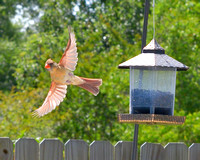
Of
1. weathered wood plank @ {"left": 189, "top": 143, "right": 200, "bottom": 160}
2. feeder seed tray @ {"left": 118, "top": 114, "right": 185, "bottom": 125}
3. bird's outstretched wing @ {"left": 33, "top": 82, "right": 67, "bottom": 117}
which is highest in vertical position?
bird's outstretched wing @ {"left": 33, "top": 82, "right": 67, "bottom": 117}

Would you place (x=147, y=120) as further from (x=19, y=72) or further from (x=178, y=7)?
(x=19, y=72)

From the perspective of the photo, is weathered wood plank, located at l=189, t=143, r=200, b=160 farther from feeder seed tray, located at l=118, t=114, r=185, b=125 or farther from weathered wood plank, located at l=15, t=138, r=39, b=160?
weathered wood plank, located at l=15, t=138, r=39, b=160

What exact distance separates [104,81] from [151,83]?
4.39 meters

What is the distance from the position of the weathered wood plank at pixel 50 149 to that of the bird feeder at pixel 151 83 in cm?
62

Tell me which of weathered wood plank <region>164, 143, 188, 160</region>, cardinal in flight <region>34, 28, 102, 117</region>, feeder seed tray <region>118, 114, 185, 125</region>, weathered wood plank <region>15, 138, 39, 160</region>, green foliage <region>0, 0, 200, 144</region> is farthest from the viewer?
green foliage <region>0, 0, 200, 144</region>

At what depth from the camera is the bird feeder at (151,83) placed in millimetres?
3168

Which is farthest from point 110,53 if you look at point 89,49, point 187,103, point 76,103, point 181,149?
point 181,149

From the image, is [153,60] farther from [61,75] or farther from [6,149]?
[6,149]

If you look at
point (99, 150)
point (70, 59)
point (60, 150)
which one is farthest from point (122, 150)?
point (70, 59)

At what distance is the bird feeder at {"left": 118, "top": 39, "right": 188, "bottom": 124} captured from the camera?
3168 millimetres

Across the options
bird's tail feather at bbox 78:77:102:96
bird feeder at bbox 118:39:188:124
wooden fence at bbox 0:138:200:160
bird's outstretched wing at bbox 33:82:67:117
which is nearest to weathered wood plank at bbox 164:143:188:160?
wooden fence at bbox 0:138:200:160

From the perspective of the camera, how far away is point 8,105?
808cm

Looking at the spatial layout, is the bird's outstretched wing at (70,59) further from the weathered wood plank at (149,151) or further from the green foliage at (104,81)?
the green foliage at (104,81)

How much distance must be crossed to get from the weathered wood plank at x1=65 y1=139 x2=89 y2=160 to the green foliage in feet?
10.00
